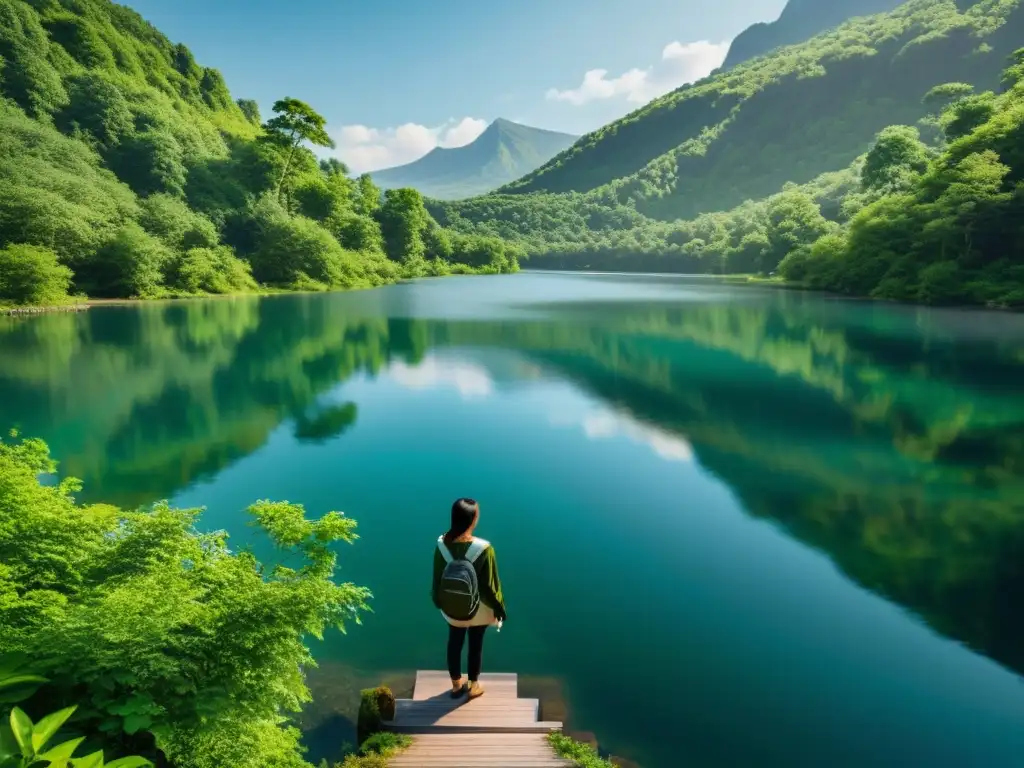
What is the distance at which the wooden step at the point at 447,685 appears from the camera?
488 cm

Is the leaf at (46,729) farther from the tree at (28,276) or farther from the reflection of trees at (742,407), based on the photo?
the tree at (28,276)

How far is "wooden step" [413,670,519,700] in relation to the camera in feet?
16.0

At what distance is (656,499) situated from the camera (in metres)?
10.6

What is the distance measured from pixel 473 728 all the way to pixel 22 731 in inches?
109

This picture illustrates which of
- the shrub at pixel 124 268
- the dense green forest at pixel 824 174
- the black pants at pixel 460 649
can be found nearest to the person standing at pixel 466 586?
the black pants at pixel 460 649

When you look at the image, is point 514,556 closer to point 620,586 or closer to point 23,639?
point 620,586

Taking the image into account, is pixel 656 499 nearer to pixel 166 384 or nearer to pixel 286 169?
pixel 166 384

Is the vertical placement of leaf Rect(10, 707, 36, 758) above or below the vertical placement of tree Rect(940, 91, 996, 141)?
below

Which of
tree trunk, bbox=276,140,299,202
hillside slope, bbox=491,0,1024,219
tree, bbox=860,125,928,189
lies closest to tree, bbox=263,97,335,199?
tree trunk, bbox=276,140,299,202

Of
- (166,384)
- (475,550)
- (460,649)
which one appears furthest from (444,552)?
(166,384)

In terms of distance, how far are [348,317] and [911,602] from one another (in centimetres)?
3306

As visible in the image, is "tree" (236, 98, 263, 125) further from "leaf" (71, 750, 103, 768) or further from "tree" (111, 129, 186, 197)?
"leaf" (71, 750, 103, 768)

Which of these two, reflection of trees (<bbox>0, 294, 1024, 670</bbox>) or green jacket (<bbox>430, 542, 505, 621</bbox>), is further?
reflection of trees (<bbox>0, 294, 1024, 670</bbox>)

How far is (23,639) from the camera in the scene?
322cm
